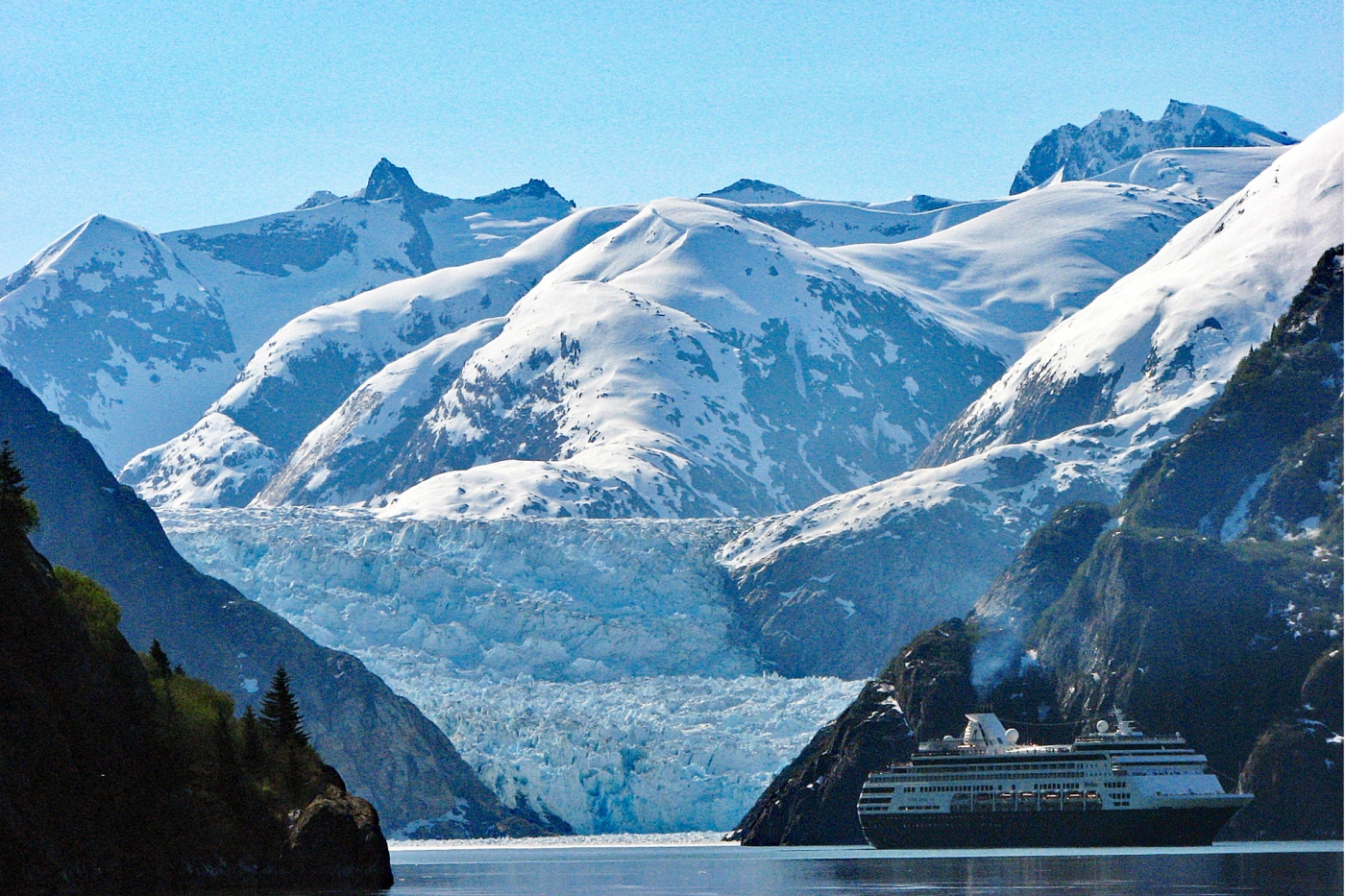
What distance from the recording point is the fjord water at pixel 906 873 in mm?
129125

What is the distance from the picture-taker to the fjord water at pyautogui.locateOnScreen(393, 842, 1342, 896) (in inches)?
5084

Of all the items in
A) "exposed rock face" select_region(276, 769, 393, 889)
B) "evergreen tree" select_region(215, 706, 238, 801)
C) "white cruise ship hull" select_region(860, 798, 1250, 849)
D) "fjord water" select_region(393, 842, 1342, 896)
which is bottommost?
"white cruise ship hull" select_region(860, 798, 1250, 849)

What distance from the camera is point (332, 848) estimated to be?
127m

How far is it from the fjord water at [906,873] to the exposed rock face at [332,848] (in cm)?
386

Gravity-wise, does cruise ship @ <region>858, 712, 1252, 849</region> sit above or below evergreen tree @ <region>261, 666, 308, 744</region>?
below

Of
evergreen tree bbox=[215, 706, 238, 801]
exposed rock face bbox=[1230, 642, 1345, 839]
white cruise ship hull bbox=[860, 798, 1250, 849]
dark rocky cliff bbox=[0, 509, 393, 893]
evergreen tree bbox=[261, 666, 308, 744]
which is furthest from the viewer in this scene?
exposed rock face bbox=[1230, 642, 1345, 839]

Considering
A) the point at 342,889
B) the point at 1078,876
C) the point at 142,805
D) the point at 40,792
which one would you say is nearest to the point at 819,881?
the point at 1078,876

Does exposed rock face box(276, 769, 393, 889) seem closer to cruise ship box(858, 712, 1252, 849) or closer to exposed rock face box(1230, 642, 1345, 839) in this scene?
cruise ship box(858, 712, 1252, 849)

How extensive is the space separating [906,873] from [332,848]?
147 ft

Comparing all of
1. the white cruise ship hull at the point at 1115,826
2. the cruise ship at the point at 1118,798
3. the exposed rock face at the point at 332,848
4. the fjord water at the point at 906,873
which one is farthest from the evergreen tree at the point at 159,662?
the cruise ship at the point at 1118,798

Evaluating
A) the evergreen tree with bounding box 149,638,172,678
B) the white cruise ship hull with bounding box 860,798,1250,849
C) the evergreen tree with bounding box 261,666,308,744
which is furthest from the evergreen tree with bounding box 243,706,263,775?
the white cruise ship hull with bounding box 860,798,1250,849

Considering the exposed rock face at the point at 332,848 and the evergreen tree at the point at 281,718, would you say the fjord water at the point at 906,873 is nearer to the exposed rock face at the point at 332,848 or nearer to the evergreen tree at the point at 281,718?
the exposed rock face at the point at 332,848

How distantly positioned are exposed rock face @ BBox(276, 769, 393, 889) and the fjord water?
3.86 meters

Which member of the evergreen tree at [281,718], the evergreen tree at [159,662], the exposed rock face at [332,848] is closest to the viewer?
the exposed rock face at [332,848]
